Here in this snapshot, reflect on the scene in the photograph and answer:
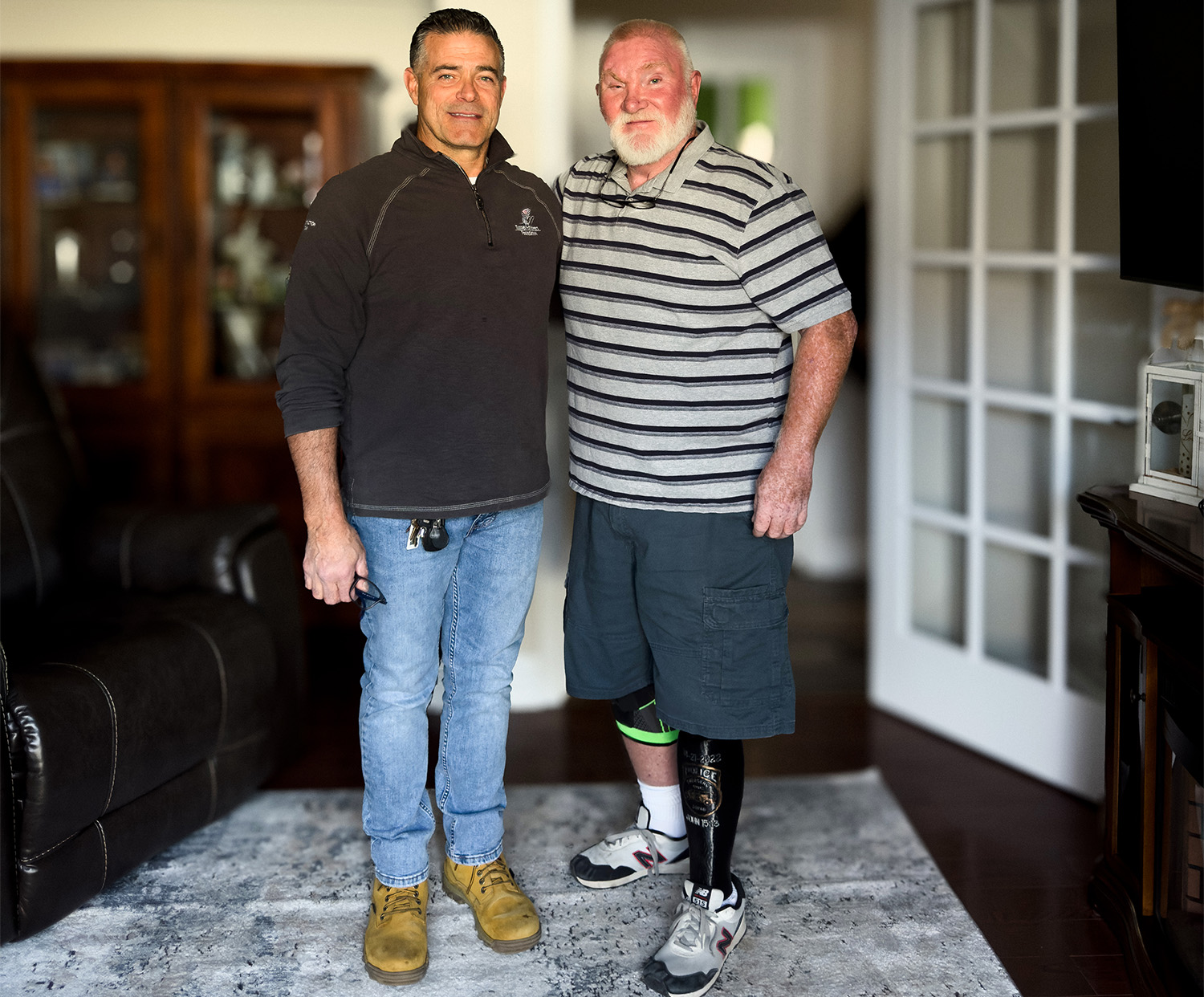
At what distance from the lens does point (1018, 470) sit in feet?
9.69

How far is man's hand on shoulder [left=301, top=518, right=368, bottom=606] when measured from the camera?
6.15ft

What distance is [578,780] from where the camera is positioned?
9.14ft

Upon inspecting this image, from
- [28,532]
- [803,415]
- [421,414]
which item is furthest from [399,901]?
[28,532]

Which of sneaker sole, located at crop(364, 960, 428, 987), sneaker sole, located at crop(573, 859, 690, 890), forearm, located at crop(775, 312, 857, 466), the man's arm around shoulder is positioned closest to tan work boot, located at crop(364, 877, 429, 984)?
sneaker sole, located at crop(364, 960, 428, 987)

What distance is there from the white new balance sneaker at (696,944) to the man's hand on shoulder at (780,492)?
2.12ft

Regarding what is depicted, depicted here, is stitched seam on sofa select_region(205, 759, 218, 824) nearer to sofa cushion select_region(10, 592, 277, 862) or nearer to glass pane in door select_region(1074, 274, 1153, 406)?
sofa cushion select_region(10, 592, 277, 862)

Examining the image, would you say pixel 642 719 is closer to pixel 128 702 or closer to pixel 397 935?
pixel 397 935

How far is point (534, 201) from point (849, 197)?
3.17 metres

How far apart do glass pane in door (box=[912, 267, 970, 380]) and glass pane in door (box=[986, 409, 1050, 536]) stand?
8.0 inches

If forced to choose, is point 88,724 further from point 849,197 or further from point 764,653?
point 849,197

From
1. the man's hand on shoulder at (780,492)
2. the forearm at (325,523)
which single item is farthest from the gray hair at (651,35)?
the forearm at (325,523)

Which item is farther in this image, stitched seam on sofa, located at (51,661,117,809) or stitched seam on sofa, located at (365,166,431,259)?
stitched seam on sofa, located at (51,661,117,809)

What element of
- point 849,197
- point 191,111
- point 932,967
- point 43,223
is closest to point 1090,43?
point 932,967

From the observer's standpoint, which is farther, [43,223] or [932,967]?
[43,223]
